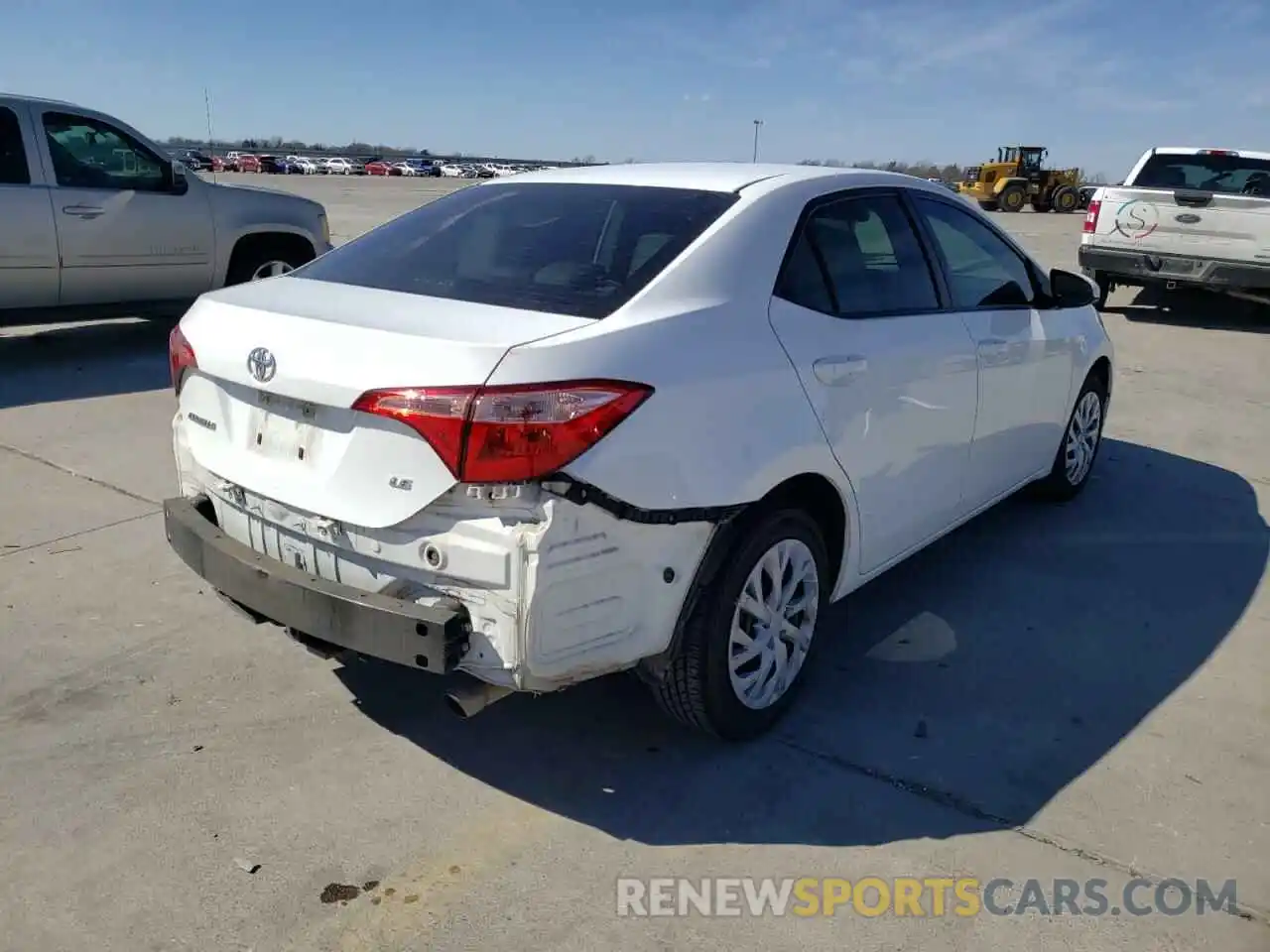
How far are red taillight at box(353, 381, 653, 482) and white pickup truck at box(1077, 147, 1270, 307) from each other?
10.3 metres

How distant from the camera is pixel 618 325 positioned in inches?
107

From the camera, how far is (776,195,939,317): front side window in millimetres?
3318

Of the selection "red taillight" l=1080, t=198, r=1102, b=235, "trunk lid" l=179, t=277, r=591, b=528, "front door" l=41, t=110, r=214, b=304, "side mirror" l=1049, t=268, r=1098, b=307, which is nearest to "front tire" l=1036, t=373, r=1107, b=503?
"side mirror" l=1049, t=268, r=1098, b=307

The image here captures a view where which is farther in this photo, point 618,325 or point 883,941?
point 618,325

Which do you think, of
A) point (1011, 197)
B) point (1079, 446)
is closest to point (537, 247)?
point (1079, 446)

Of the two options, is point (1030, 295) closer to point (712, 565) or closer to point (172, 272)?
point (712, 565)

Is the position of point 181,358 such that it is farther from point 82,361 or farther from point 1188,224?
point 1188,224

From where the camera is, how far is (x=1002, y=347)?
14.1 ft

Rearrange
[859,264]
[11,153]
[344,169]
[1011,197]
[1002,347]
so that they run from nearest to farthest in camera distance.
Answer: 1. [859,264]
2. [1002,347]
3. [11,153]
4. [1011,197]
5. [344,169]

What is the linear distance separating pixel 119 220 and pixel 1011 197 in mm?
34229

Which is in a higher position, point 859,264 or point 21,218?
point 859,264

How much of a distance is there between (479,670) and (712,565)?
685 millimetres

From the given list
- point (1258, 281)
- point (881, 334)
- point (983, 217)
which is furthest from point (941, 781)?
point (1258, 281)

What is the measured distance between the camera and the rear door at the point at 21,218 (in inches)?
298
